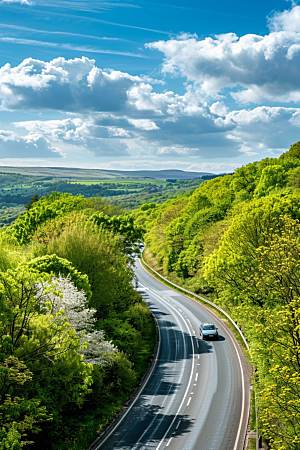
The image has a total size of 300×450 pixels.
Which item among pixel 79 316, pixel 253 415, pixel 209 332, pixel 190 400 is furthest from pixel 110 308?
pixel 253 415

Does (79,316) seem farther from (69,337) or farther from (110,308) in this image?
(110,308)

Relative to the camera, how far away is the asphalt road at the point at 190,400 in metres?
27.3

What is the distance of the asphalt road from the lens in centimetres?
2732

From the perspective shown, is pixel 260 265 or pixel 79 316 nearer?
pixel 260 265

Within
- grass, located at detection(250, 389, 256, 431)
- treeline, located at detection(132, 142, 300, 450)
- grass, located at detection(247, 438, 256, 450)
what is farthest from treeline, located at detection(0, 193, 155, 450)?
treeline, located at detection(132, 142, 300, 450)

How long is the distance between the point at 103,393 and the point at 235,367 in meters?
13.3

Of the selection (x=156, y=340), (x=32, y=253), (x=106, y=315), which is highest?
(x=32, y=253)

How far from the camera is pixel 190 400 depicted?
33438mm

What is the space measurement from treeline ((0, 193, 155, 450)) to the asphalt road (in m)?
1.91

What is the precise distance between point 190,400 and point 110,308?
1542cm

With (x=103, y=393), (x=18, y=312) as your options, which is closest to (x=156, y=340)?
(x=103, y=393)

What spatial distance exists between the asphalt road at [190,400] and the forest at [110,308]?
191 cm

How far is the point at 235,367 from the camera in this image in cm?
3950

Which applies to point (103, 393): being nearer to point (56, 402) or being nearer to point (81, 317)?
point (81, 317)
